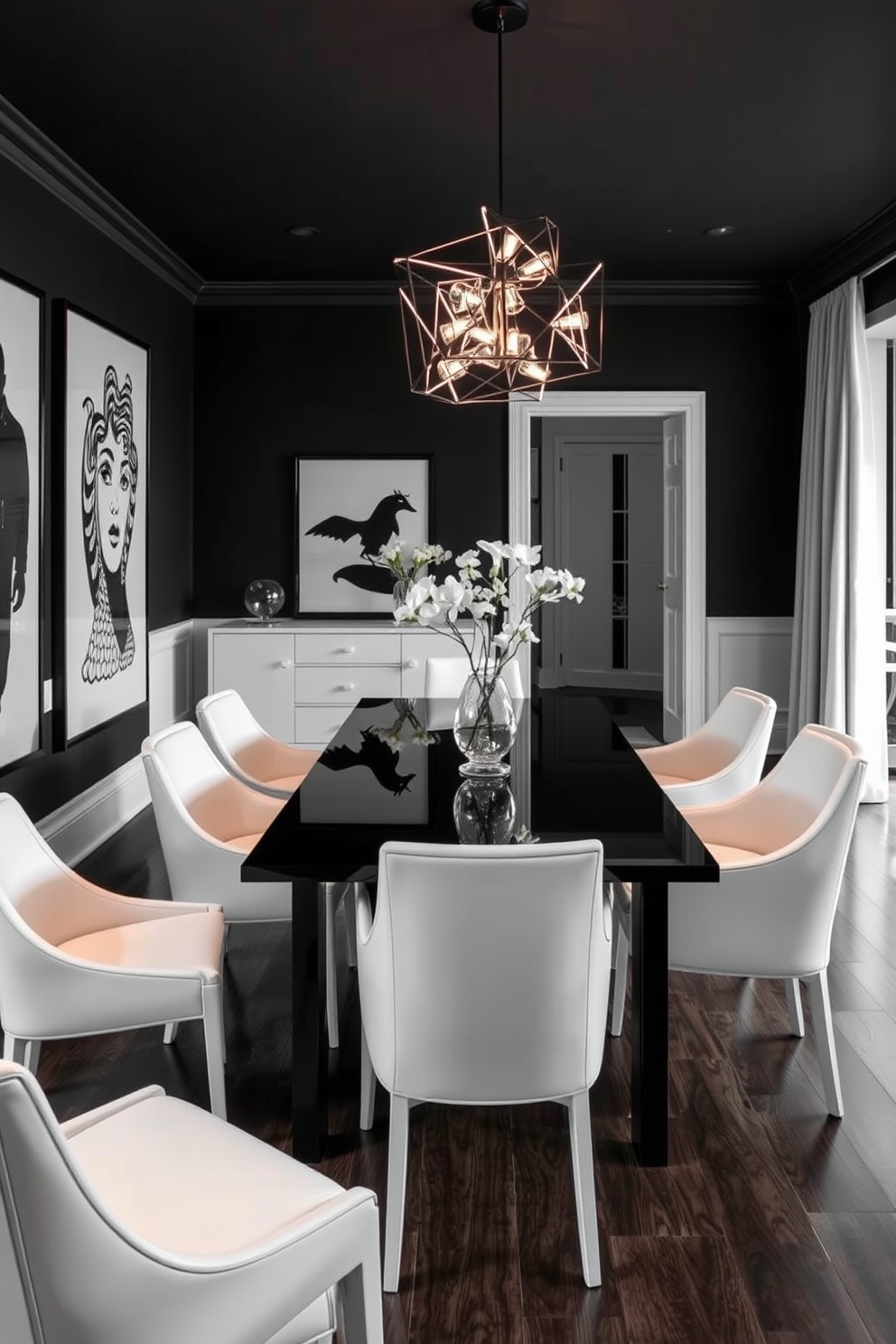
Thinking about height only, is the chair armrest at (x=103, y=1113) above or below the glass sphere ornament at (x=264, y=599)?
below

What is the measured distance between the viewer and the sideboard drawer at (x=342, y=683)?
21.4 ft

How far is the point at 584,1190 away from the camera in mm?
2078

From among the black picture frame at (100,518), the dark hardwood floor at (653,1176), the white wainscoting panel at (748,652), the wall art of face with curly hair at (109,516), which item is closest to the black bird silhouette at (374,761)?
the dark hardwood floor at (653,1176)

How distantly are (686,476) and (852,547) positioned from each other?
129 cm

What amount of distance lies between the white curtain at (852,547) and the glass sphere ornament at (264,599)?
9.91 ft

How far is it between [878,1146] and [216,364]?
574 centimetres

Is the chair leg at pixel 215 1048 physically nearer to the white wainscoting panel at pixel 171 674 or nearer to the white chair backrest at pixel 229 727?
the white chair backrest at pixel 229 727

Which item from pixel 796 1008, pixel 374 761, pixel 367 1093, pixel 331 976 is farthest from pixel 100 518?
pixel 796 1008

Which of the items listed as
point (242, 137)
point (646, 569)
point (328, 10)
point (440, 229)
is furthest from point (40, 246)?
point (646, 569)

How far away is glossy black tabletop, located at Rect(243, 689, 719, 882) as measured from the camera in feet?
7.22

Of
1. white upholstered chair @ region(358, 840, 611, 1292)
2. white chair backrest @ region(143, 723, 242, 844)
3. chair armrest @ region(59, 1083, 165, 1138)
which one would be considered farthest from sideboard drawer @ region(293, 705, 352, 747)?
chair armrest @ region(59, 1083, 165, 1138)

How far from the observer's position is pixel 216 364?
6977 millimetres

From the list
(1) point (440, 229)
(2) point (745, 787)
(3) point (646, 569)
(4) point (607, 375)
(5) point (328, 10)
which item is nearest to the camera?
(5) point (328, 10)

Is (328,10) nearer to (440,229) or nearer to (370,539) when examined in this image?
(440,229)
